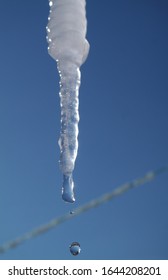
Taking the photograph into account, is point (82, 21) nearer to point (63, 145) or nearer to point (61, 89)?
point (61, 89)

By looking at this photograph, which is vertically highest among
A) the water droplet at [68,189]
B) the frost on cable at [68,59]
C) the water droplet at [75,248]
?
the frost on cable at [68,59]

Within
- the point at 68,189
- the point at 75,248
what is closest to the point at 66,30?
the point at 68,189

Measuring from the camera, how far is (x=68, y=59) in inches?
189

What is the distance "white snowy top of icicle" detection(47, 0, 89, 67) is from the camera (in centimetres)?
466

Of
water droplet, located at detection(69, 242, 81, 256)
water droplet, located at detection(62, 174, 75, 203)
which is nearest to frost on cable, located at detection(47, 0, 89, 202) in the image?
water droplet, located at detection(62, 174, 75, 203)

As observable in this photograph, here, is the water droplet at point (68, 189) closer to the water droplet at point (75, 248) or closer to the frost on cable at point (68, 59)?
the frost on cable at point (68, 59)

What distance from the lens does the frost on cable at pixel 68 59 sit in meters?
4.69

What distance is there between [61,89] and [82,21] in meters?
0.95

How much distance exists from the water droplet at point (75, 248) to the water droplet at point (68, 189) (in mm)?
1741

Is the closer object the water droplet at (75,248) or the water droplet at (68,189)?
the water droplet at (68,189)

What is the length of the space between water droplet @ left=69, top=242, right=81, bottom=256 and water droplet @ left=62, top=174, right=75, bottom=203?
1741mm

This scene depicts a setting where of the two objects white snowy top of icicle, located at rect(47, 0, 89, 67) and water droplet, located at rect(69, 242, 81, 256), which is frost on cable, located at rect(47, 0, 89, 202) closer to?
white snowy top of icicle, located at rect(47, 0, 89, 67)

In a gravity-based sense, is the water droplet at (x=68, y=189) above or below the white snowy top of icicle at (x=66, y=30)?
below

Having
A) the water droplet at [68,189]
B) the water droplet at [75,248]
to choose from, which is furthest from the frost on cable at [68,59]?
the water droplet at [75,248]
